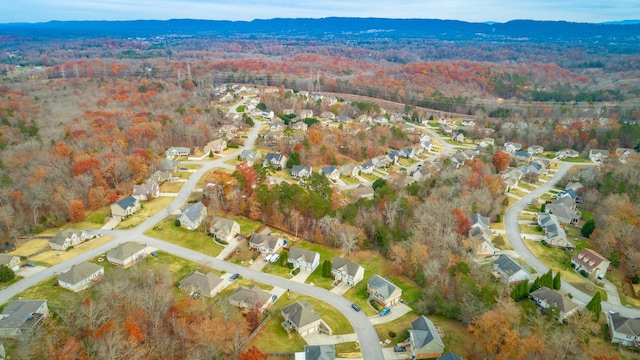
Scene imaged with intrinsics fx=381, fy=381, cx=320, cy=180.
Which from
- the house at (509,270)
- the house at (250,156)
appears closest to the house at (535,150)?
the house at (509,270)

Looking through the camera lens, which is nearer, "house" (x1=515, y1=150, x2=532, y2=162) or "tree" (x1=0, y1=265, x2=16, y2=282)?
"tree" (x1=0, y1=265, x2=16, y2=282)

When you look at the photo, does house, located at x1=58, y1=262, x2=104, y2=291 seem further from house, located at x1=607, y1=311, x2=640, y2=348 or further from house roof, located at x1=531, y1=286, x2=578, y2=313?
house, located at x1=607, y1=311, x2=640, y2=348

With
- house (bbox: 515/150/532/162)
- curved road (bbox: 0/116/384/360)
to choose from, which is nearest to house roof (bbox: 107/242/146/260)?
curved road (bbox: 0/116/384/360)

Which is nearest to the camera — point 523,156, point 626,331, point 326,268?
point 626,331

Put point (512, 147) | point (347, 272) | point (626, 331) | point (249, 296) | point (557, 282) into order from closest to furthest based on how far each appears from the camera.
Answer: point (626, 331), point (249, 296), point (557, 282), point (347, 272), point (512, 147)

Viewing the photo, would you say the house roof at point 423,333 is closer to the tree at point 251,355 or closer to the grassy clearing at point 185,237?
the tree at point 251,355

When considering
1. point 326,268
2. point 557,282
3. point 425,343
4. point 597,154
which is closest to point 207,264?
point 326,268

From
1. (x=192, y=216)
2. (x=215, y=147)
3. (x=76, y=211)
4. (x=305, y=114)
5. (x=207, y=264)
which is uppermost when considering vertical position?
(x=305, y=114)

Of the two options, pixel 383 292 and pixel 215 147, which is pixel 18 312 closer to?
pixel 383 292
